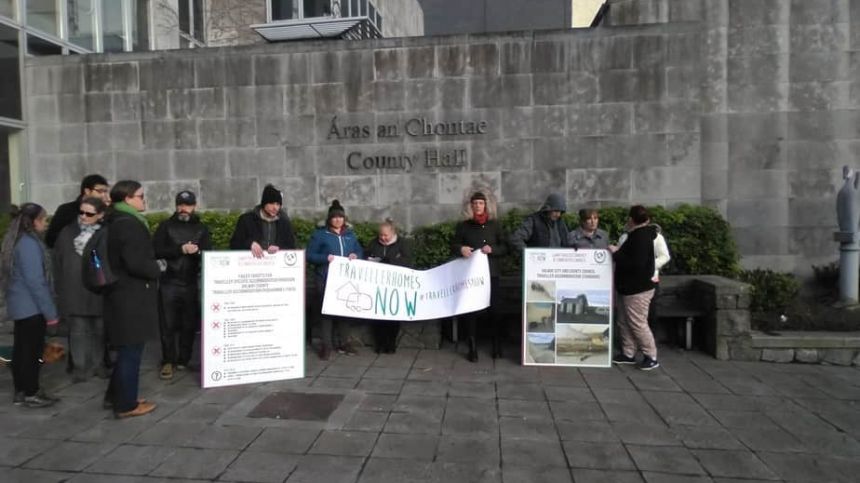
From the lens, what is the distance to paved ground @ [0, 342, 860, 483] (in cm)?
388

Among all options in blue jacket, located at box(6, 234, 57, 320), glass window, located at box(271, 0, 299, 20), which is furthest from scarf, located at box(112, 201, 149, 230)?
glass window, located at box(271, 0, 299, 20)

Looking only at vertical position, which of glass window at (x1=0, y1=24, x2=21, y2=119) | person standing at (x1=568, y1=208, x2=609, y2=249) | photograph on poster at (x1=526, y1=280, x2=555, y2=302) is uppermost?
glass window at (x1=0, y1=24, x2=21, y2=119)

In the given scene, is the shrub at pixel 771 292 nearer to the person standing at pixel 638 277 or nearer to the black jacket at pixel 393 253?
the person standing at pixel 638 277

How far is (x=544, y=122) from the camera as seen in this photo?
899 cm

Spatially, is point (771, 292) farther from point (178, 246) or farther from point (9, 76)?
point (9, 76)

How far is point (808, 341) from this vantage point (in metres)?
6.39

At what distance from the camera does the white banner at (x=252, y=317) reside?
550cm

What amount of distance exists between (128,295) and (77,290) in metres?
1.26

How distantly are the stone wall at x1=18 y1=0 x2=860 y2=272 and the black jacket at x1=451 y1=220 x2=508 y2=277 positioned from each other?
2.72 meters

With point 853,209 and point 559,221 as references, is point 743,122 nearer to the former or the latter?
point 853,209

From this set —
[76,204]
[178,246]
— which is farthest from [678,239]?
[76,204]

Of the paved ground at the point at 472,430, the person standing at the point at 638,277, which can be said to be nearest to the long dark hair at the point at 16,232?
the paved ground at the point at 472,430

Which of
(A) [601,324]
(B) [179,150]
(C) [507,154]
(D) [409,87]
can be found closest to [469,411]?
(A) [601,324]

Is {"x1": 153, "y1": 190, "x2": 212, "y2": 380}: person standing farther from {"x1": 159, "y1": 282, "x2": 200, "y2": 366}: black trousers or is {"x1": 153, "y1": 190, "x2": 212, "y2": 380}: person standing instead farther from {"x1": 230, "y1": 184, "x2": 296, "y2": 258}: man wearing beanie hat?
{"x1": 230, "y1": 184, "x2": 296, "y2": 258}: man wearing beanie hat
